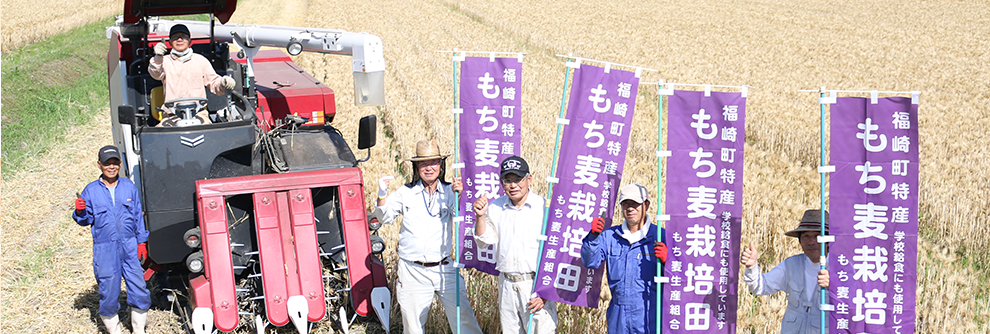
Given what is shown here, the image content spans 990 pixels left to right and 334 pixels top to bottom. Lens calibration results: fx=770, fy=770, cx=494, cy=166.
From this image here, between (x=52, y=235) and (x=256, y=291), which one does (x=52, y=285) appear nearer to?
(x=52, y=235)

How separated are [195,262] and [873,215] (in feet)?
17.2

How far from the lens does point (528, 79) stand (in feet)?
59.7

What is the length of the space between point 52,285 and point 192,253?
2.38m

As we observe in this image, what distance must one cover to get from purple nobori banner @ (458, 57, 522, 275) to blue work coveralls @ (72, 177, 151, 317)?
2878 mm

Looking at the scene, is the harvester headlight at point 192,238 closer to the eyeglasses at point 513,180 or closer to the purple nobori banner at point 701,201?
the eyeglasses at point 513,180

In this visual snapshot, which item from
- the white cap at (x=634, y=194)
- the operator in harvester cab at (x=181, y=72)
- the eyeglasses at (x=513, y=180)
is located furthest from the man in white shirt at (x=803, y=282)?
the operator in harvester cab at (x=181, y=72)

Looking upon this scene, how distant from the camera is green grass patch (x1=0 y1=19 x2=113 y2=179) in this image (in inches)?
540

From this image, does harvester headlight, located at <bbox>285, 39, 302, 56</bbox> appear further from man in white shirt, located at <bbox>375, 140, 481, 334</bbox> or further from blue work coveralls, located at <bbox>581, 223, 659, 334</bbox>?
blue work coveralls, located at <bbox>581, 223, 659, 334</bbox>

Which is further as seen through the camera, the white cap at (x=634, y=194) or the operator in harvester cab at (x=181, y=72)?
the operator in harvester cab at (x=181, y=72)

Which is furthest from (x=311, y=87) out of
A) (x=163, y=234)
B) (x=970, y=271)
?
(x=970, y=271)

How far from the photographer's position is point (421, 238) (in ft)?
20.4

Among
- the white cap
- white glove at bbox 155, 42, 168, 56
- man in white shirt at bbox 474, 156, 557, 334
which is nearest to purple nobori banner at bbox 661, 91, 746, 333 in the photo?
the white cap

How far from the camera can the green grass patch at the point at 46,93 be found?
1373cm

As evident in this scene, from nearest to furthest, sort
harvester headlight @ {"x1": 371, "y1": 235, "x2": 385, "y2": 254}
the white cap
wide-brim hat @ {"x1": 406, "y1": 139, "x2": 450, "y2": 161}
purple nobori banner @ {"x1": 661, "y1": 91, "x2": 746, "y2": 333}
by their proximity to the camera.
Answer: the white cap → purple nobori banner @ {"x1": 661, "y1": 91, "x2": 746, "y2": 333} → wide-brim hat @ {"x1": 406, "y1": 139, "x2": 450, "y2": 161} → harvester headlight @ {"x1": 371, "y1": 235, "x2": 385, "y2": 254}
